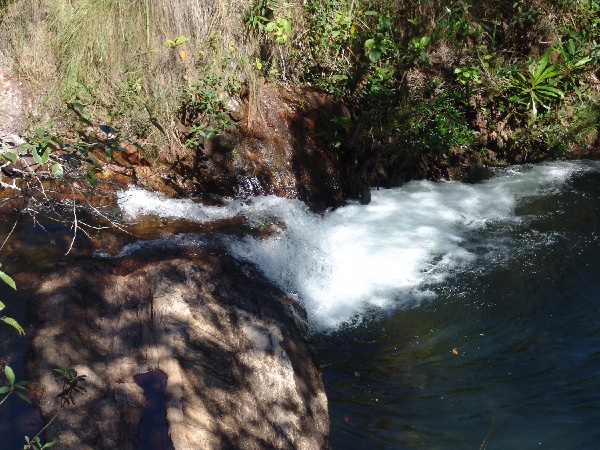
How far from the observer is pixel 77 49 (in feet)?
20.5

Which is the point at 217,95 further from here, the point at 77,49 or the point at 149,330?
the point at 149,330

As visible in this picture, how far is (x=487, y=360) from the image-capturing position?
468 centimetres

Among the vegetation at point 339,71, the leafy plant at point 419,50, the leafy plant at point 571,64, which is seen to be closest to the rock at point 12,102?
the vegetation at point 339,71

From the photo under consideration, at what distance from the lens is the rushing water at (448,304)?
416 centimetres

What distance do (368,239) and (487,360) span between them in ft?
6.08

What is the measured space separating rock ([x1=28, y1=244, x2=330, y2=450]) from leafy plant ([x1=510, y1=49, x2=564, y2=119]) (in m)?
4.47

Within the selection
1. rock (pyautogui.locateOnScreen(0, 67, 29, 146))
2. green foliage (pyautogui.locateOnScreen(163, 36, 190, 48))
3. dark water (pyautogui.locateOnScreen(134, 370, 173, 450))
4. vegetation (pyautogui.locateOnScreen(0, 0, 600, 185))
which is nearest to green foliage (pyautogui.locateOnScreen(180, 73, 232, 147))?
vegetation (pyautogui.locateOnScreen(0, 0, 600, 185))

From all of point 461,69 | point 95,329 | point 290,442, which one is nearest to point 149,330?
point 95,329

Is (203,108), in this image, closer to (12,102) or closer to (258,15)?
(258,15)

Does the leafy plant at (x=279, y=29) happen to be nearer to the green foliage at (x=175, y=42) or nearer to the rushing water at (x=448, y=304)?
the green foliage at (x=175, y=42)

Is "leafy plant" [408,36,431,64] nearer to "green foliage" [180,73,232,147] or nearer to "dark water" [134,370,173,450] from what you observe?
"green foliage" [180,73,232,147]

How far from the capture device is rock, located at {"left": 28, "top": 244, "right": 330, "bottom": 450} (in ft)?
10.9

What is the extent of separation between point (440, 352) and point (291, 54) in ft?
11.9

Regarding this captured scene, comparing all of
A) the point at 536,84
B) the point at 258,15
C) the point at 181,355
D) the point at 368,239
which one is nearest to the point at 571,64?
the point at 536,84
